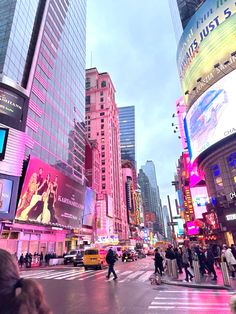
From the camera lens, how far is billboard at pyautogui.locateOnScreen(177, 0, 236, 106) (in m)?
36.3

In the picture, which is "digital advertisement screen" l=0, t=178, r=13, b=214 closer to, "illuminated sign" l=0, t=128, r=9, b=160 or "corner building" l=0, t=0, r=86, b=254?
"corner building" l=0, t=0, r=86, b=254

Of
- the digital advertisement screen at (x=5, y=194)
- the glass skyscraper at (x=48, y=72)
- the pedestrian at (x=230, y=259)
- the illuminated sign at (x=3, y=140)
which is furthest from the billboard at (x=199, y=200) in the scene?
the illuminated sign at (x=3, y=140)

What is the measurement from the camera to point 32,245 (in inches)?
1678

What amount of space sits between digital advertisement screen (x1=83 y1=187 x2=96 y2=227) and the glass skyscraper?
5.20m

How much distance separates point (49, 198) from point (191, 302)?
1600 inches

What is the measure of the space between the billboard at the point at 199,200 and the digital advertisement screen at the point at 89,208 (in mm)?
27122

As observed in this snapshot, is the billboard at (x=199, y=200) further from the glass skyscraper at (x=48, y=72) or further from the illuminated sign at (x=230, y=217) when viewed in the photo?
the glass skyscraper at (x=48, y=72)

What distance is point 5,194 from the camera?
35688 mm

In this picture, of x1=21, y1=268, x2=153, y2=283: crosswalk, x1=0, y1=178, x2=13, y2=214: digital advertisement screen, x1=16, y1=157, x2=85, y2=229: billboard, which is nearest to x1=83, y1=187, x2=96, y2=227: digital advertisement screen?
x1=16, y1=157, x2=85, y2=229: billboard

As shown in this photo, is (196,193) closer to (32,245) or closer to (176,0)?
(32,245)

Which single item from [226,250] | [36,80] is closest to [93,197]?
[36,80]

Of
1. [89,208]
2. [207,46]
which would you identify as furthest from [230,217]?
[89,208]

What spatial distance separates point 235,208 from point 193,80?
21298 millimetres

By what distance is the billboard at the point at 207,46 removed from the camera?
36312 millimetres
